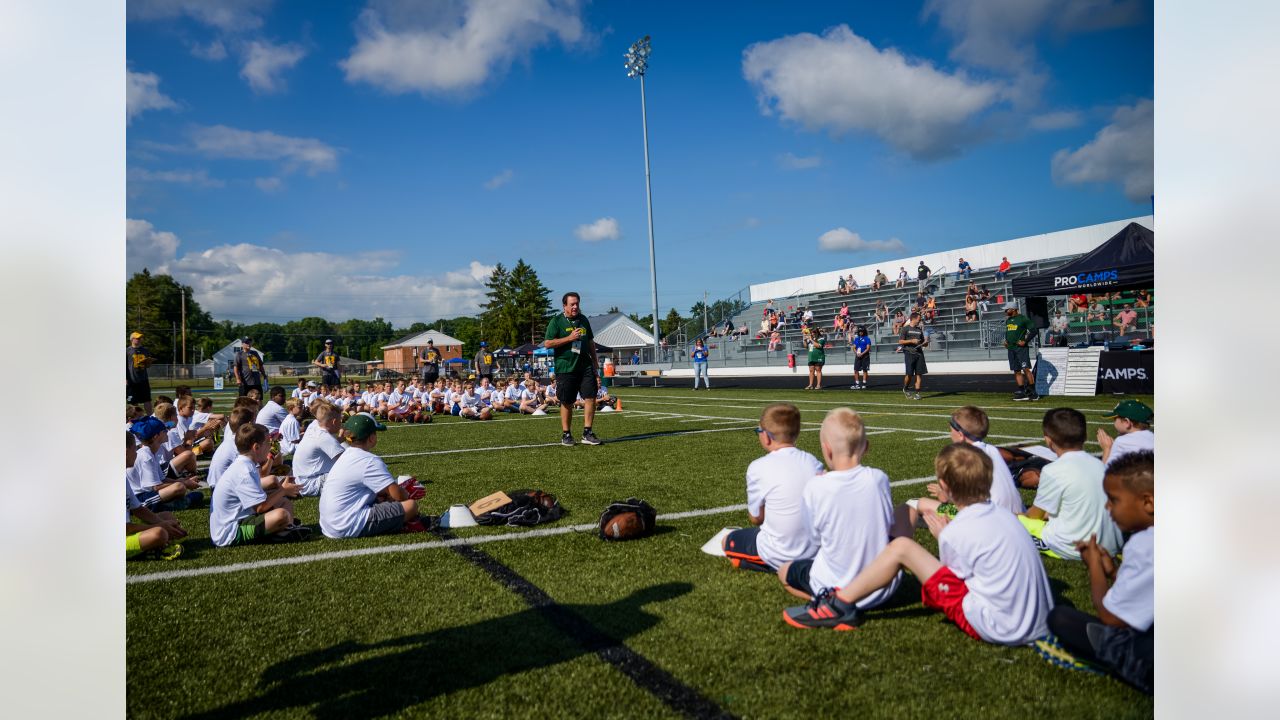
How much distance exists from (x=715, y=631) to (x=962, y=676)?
1.03m

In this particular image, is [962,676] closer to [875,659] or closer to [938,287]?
[875,659]

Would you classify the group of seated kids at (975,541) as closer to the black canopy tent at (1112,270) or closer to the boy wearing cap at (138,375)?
the boy wearing cap at (138,375)

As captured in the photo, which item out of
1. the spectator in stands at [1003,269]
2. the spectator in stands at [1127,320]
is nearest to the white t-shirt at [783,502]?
the spectator in stands at [1127,320]

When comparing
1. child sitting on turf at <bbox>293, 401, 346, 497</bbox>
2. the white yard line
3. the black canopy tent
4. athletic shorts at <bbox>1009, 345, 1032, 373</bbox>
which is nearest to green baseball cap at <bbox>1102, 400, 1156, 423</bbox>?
the white yard line

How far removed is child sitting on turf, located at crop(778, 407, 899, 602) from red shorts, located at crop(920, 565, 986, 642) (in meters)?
0.18

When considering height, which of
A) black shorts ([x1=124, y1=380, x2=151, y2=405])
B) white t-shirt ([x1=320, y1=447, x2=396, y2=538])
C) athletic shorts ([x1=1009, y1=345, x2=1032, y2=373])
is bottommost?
white t-shirt ([x1=320, y1=447, x2=396, y2=538])

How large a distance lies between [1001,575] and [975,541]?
6.3 inches

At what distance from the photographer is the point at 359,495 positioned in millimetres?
5367

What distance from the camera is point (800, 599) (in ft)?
12.2

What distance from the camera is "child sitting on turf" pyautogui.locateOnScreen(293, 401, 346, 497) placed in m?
7.15

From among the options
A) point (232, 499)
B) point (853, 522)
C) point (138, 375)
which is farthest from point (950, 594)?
point (138, 375)

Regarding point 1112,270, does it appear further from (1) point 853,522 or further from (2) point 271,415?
(2) point 271,415

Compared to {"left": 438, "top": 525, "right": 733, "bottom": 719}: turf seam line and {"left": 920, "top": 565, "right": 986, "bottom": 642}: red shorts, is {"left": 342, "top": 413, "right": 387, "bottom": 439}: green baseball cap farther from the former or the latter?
{"left": 920, "top": 565, "right": 986, "bottom": 642}: red shorts
